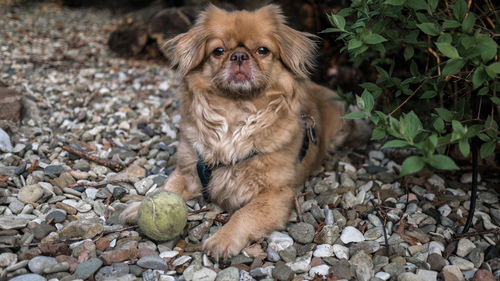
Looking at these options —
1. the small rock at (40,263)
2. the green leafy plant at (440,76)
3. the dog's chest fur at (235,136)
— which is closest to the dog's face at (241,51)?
the dog's chest fur at (235,136)

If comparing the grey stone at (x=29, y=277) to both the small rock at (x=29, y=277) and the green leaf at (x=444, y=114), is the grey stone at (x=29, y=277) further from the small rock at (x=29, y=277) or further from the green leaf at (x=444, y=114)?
the green leaf at (x=444, y=114)

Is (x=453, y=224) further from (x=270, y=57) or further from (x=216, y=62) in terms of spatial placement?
(x=216, y=62)

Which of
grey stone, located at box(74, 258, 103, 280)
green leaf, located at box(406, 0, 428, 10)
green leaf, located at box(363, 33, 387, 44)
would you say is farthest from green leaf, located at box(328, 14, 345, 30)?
grey stone, located at box(74, 258, 103, 280)

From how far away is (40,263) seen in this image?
188 centimetres

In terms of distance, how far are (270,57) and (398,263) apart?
4.77 feet

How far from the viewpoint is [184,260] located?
2047 mm

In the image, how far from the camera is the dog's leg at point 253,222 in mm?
2119

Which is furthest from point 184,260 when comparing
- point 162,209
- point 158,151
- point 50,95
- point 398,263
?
point 50,95

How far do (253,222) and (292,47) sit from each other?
1205 millimetres

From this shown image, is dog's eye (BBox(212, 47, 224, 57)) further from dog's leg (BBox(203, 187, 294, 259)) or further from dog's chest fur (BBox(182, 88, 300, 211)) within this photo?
dog's leg (BBox(203, 187, 294, 259))

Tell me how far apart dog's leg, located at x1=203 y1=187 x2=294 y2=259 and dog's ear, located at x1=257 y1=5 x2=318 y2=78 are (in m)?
0.83

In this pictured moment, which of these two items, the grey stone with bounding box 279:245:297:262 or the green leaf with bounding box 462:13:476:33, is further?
the grey stone with bounding box 279:245:297:262

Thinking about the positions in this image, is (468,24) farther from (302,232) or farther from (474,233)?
(302,232)

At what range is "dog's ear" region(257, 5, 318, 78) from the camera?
2.72m
